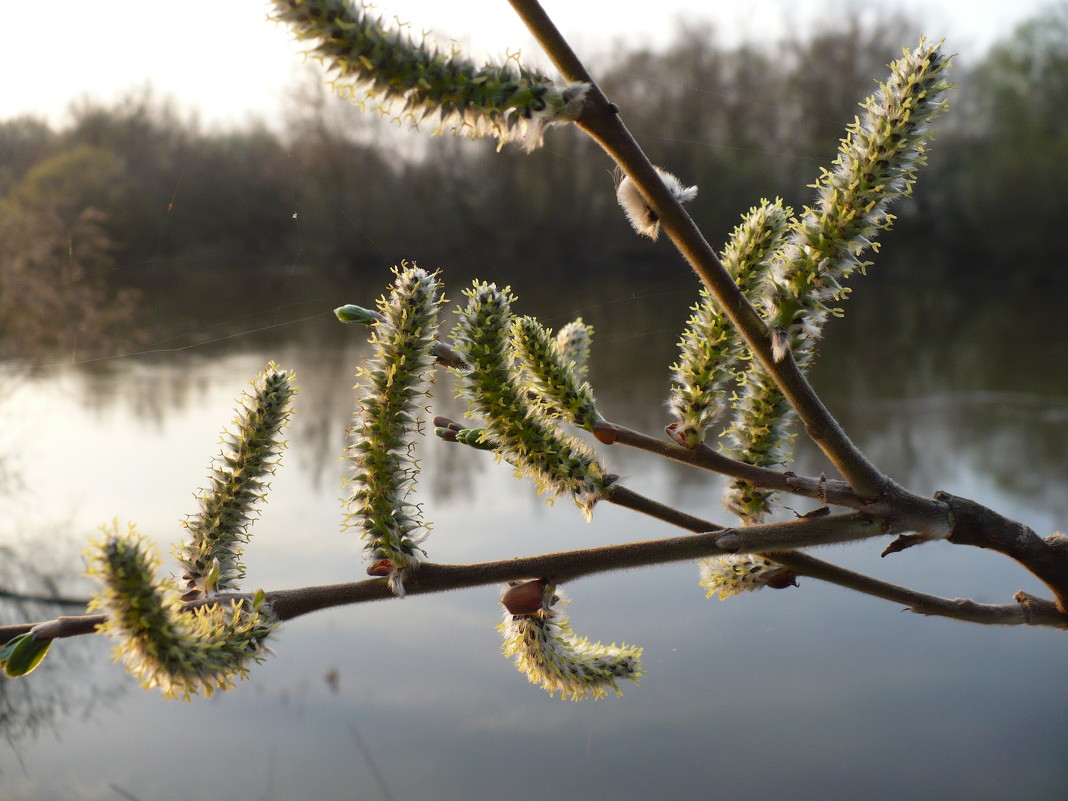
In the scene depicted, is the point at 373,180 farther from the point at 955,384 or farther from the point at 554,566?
the point at 955,384

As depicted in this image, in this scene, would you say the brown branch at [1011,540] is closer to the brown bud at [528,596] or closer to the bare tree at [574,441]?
the bare tree at [574,441]

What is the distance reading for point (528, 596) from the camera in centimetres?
43

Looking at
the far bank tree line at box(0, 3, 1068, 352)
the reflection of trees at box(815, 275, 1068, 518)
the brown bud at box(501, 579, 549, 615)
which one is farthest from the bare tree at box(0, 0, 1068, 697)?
the reflection of trees at box(815, 275, 1068, 518)

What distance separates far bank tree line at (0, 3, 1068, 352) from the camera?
2301 millimetres

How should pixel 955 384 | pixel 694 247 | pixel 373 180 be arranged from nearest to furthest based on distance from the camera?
pixel 694 247 < pixel 373 180 < pixel 955 384

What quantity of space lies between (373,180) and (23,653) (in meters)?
2.35

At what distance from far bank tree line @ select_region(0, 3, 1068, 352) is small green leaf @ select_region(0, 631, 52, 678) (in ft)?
3.90

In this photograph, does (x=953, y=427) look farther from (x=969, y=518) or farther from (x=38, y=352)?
(x=969, y=518)

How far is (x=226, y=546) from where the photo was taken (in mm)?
458

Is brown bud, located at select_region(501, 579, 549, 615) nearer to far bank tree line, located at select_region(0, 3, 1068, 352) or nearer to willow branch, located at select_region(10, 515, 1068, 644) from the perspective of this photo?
willow branch, located at select_region(10, 515, 1068, 644)

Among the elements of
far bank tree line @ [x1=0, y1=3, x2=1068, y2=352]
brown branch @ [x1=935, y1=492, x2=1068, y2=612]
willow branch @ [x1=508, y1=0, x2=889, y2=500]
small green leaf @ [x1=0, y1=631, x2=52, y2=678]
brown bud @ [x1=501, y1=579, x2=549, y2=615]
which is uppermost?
far bank tree line @ [x1=0, y1=3, x2=1068, y2=352]

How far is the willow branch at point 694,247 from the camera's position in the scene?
0.33 metres

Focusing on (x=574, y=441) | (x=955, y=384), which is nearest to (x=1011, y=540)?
(x=574, y=441)

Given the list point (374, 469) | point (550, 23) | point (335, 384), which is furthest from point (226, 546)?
point (335, 384)
